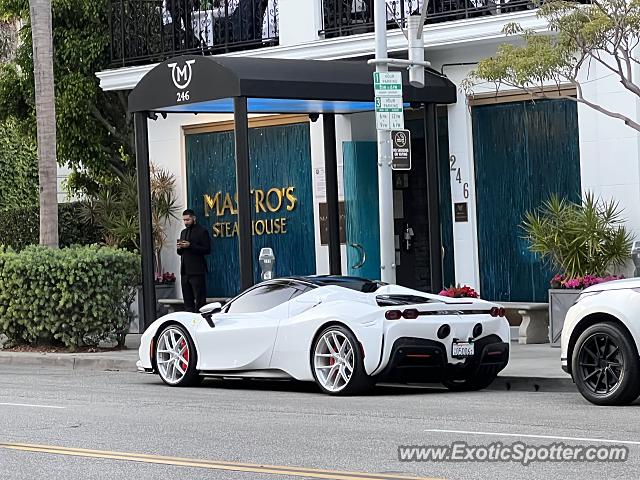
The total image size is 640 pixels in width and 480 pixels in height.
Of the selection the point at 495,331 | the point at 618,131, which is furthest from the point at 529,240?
the point at 495,331

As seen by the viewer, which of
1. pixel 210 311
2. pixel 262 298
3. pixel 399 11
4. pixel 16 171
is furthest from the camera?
pixel 16 171

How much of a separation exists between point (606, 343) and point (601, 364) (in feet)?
0.66

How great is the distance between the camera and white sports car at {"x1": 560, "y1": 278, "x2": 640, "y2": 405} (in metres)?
12.6

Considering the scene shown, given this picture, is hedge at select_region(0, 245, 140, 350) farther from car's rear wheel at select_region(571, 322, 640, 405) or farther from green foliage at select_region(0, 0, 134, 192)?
car's rear wheel at select_region(571, 322, 640, 405)

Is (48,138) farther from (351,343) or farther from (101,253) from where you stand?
(351,343)

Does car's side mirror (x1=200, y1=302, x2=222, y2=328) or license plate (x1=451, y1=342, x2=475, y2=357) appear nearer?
license plate (x1=451, y1=342, x2=475, y2=357)

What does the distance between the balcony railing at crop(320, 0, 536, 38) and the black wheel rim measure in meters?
7.83

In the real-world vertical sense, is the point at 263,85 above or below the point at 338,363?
above

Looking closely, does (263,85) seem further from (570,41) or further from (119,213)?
(119,213)

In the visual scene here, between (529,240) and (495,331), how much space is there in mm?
5663

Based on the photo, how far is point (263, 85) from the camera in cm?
1861

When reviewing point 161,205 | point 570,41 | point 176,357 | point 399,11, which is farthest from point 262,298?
point 161,205

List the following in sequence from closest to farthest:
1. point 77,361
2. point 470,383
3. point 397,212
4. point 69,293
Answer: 1. point 470,383
2. point 77,361
3. point 69,293
4. point 397,212

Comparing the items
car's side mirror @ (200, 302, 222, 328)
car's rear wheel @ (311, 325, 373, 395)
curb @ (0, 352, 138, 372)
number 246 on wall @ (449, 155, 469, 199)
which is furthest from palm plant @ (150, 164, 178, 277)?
car's rear wheel @ (311, 325, 373, 395)
